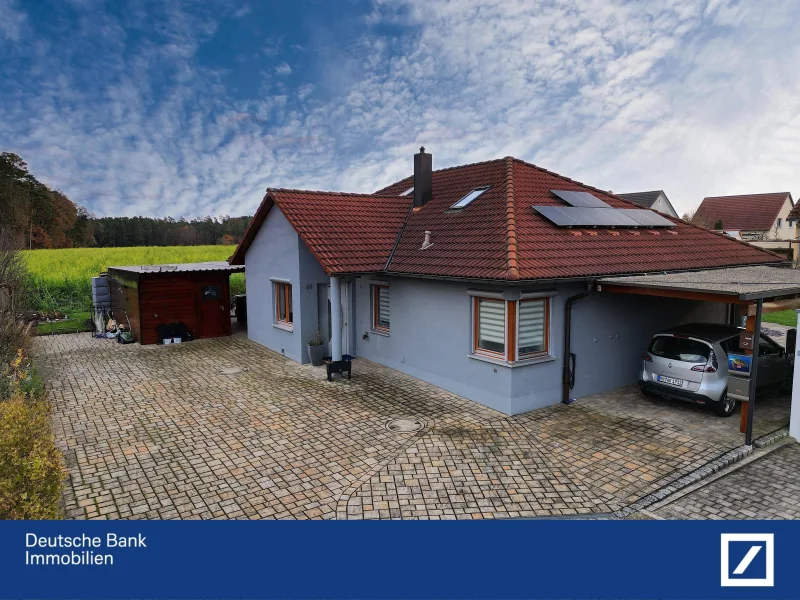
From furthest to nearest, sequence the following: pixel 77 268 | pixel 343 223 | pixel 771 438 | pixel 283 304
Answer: pixel 77 268 < pixel 283 304 < pixel 343 223 < pixel 771 438

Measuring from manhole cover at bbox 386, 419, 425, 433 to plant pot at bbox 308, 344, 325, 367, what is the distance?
5184 mm

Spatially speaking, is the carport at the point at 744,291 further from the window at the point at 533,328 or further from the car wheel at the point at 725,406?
the window at the point at 533,328

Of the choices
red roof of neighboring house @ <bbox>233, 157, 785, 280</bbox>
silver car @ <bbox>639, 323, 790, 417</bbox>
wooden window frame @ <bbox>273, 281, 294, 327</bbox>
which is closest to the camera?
silver car @ <bbox>639, 323, 790, 417</bbox>

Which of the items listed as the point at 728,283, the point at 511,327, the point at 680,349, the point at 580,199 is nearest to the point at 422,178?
the point at 580,199

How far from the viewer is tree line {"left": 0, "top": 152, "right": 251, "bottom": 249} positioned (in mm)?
46812

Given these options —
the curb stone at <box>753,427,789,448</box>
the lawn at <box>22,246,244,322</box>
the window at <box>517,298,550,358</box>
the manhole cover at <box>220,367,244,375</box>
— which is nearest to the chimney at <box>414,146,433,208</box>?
the window at <box>517,298,550,358</box>

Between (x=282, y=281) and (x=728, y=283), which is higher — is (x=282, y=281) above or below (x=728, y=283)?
below

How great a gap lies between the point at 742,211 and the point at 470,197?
187 feet

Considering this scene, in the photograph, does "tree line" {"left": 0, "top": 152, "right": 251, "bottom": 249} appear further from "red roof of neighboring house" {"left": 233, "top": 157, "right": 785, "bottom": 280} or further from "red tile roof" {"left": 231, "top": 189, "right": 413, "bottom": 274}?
"red roof of neighboring house" {"left": 233, "top": 157, "right": 785, "bottom": 280}

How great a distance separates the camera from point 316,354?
48.6 feet

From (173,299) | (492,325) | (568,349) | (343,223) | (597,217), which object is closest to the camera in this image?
(492,325)

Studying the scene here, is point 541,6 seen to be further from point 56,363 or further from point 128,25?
point 56,363

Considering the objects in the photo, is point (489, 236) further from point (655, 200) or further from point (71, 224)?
point (71, 224)

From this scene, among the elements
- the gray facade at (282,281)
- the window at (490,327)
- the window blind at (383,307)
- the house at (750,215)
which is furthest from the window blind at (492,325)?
the house at (750,215)
